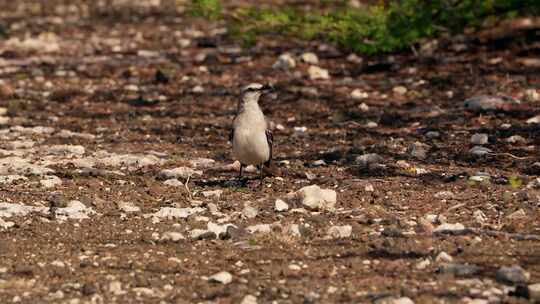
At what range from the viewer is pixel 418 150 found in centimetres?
A: 1071

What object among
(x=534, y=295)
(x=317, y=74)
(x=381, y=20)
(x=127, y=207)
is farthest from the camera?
(x=317, y=74)

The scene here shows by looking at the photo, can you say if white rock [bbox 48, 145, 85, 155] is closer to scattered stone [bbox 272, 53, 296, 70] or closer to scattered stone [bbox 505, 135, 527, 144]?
scattered stone [bbox 505, 135, 527, 144]

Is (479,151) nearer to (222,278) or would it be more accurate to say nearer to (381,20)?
(381,20)

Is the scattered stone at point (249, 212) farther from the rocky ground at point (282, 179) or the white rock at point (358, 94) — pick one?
the white rock at point (358, 94)

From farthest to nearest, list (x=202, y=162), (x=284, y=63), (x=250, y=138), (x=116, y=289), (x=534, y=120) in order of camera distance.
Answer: (x=284, y=63)
(x=534, y=120)
(x=202, y=162)
(x=250, y=138)
(x=116, y=289)

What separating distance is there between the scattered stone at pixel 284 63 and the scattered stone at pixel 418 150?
540cm

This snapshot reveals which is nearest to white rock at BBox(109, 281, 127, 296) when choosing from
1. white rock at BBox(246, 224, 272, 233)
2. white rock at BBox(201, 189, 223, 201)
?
white rock at BBox(246, 224, 272, 233)

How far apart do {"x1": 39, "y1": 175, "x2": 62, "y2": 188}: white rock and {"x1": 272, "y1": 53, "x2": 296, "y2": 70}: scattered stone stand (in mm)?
7133

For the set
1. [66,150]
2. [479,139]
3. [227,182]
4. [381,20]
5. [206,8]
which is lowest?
[66,150]

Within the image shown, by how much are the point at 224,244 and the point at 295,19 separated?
7615mm

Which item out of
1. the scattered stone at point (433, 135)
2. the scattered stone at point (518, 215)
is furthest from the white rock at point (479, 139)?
the scattered stone at point (518, 215)

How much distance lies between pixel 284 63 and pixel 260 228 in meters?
8.67

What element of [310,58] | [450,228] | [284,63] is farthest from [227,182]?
[310,58]

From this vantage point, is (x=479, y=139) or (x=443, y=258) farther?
(x=479, y=139)
